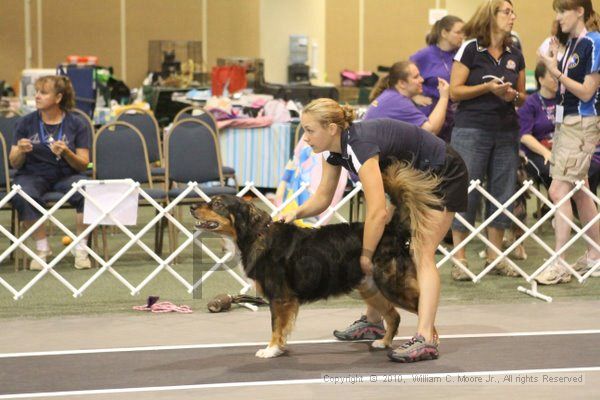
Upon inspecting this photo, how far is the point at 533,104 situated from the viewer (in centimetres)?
672

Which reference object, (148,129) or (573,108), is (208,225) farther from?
(148,129)

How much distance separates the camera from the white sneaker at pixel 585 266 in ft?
19.0

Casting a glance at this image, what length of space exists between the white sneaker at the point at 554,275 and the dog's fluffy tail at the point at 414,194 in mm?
1883

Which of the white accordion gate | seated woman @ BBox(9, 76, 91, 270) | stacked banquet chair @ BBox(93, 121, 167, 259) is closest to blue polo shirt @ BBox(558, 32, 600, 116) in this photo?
the white accordion gate

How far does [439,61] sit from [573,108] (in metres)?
1.15

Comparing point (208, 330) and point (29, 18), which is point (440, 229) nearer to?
point (208, 330)

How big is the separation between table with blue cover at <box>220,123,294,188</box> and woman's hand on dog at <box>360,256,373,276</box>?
4.76m

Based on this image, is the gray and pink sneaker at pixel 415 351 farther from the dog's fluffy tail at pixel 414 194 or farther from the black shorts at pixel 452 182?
the black shorts at pixel 452 182

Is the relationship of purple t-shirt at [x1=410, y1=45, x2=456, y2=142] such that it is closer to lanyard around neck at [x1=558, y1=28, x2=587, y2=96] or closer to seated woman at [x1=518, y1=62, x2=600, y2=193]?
seated woman at [x1=518, y1=62, x2=600, y2=193]

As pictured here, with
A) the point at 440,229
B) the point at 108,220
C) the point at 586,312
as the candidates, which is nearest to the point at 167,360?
the point at 440,229

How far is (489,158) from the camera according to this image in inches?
221

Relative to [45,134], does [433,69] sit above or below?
above

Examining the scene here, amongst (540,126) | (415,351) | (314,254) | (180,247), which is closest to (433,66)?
(540,126)

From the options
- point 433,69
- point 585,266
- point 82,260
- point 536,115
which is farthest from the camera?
point 536,115
